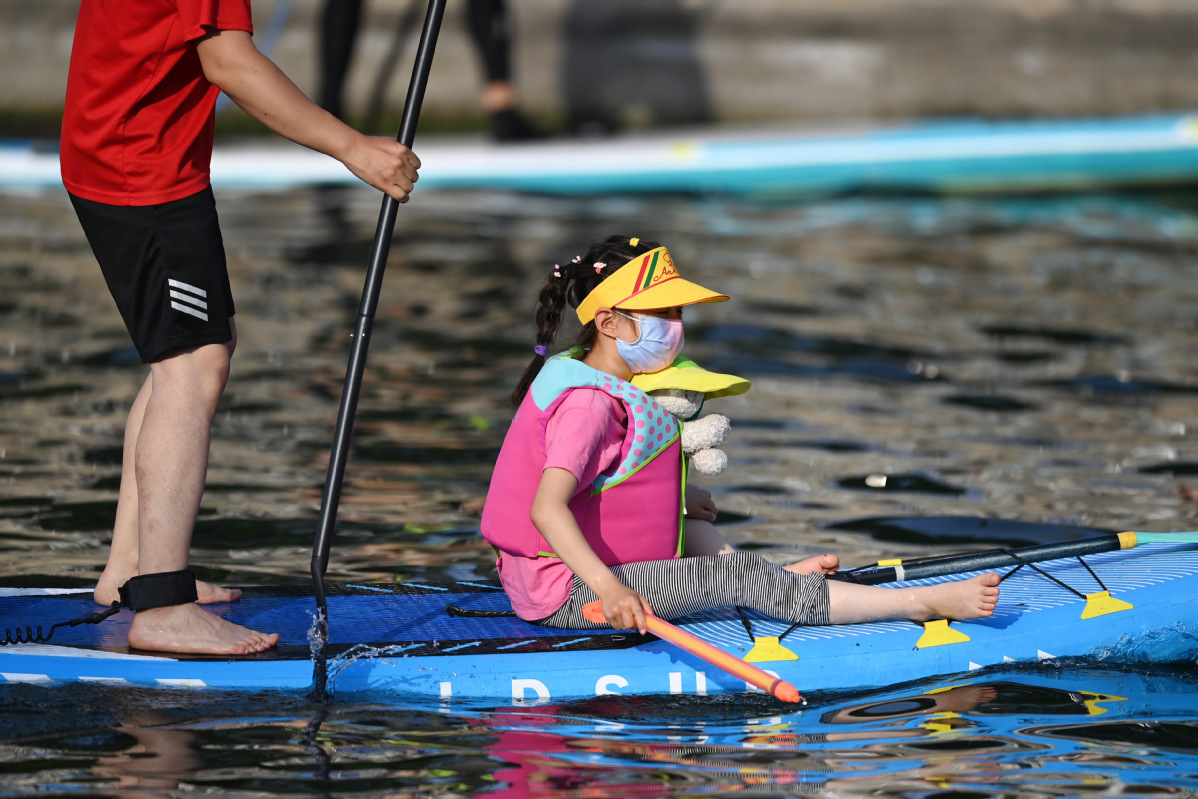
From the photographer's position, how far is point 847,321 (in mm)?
8117

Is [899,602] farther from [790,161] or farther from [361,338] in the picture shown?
[790,161]

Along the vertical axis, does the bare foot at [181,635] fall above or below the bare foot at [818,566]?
below

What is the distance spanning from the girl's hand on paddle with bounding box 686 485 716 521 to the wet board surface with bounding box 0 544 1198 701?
1.17 feet

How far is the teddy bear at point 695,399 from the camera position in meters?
3.62

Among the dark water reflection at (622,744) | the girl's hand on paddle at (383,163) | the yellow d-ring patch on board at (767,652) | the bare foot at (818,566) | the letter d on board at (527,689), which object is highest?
the girl's hand on paddle at (383,163)

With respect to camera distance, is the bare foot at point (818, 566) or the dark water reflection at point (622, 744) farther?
the bare foot at point (818, 566)

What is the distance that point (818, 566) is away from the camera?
Answer: 3717 millimetres

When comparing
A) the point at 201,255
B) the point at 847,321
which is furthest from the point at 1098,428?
the point at 201,255

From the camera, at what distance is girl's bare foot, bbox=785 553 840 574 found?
12.0 feet

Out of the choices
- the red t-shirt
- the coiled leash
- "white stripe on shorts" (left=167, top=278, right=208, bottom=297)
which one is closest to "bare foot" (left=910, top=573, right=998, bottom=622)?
the coiled leash

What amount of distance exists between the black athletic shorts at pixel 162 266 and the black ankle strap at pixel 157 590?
47cm

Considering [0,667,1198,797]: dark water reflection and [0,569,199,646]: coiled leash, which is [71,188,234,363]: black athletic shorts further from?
[0,667,1198,797]: dark water reflection

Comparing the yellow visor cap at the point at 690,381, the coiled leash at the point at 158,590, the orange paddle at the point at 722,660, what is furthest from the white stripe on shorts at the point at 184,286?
the orange paddle at the point at 722,660

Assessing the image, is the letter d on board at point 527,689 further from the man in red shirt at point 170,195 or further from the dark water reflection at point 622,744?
the man in red shirt at point 170,195
